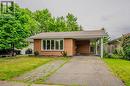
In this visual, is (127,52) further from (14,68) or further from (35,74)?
(35,74)

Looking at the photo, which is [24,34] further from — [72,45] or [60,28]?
[60,28]

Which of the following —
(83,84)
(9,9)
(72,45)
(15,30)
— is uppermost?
(9,9)

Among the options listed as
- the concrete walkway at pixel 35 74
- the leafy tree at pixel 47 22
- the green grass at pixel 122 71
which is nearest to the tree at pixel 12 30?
the concrete walkway at pixel 35 74

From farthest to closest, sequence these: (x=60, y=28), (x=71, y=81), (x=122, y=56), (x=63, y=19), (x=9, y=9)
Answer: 1. (x=63, y=19)
2. (x=60, y=28)
3. (x=9, y=9)
4. (x=122, y=56)
5. (x=71, y=81)

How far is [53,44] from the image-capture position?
1270 inches

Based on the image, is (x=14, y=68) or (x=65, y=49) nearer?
(x=14, y=68)

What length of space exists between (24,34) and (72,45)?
27.4ft

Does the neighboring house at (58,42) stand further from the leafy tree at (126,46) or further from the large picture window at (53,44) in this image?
the leafy tree at (126,46)

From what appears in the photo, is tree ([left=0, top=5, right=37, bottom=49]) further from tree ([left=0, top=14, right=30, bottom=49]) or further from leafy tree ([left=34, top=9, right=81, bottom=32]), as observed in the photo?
leafy tree ([left=34, top=9, right=81, bottom=32])

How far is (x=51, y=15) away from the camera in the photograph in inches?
2525

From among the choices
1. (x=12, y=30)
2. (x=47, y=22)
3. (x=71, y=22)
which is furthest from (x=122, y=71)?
(x=71, y=22)

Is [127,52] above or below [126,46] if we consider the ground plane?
below

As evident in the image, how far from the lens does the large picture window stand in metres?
32.0

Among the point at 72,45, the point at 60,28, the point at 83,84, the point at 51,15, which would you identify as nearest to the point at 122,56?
the point at 72,45
